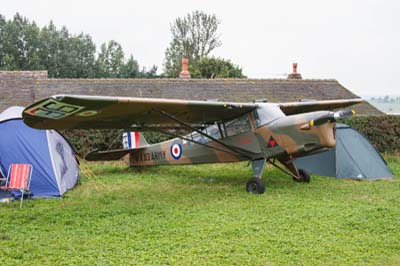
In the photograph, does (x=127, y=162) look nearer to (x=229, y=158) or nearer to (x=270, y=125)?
(x=229, y=158)

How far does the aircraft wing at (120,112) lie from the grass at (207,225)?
4.94ft

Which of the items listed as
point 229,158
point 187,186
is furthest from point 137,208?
point 229,158

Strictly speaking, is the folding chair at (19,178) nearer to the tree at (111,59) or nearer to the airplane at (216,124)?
the airplane at (216,124)

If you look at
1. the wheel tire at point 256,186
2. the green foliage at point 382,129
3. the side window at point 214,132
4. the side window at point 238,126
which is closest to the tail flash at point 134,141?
the side window at point 214,132

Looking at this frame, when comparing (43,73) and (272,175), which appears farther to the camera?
(43,73)

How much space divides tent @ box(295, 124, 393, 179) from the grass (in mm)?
643

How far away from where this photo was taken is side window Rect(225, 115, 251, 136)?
31.5ft

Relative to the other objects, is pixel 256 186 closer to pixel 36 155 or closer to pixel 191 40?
pixel 36 155

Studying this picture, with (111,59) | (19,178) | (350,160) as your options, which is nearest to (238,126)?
(350,160)

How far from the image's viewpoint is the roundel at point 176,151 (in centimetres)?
1087

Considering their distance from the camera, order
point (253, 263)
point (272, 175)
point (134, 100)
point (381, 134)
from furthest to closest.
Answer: point (381, 134) < point (272, 175) < point (134, 100) < point (253, 263)

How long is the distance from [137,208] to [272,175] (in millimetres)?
5104

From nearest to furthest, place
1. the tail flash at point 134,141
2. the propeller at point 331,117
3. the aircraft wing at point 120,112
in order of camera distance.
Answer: the aircraft wing at point 120,112 < the propeller at point 331,117 < the tail flash at point 134,141

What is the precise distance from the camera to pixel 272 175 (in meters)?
11.5
